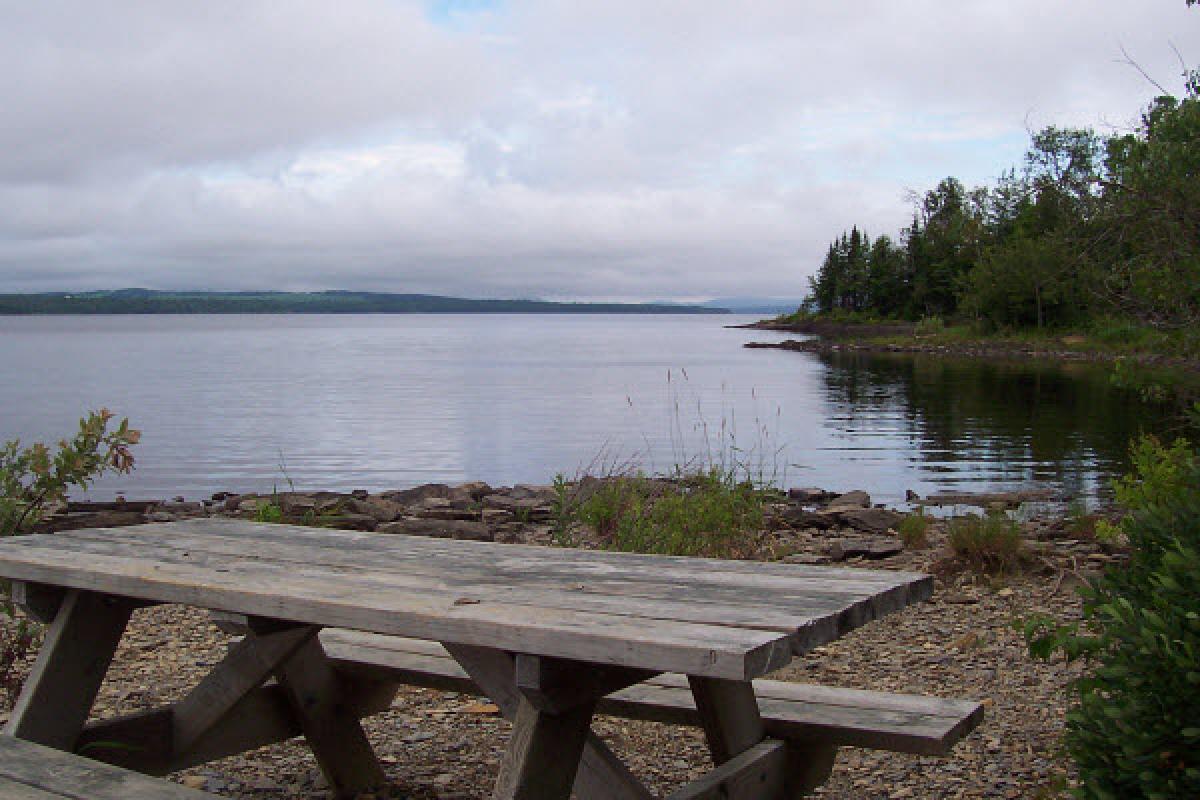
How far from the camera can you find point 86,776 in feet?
8.69

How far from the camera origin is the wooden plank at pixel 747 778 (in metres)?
2.73

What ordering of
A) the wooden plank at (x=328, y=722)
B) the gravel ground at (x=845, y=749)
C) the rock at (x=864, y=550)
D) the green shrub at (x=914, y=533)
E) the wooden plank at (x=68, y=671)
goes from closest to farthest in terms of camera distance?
the wooden plank at (x=68, y=671)
the wooden plank at (x=328, y=722)
the gravel ground at (x=845, y=749)
the rock at (x=864, y=550)
the green shrub at (x=914, y=533)

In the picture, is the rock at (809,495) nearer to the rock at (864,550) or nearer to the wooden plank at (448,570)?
the rock at (864,550)

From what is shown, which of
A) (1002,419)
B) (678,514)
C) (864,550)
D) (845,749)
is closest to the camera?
(845,749)

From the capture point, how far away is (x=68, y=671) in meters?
3.27

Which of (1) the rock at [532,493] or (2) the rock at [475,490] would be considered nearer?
(1) the rock at [532,493]

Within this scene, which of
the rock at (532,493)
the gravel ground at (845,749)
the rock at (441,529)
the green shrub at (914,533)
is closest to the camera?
the gravel ground at (845,749)

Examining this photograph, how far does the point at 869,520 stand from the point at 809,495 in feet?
13.5

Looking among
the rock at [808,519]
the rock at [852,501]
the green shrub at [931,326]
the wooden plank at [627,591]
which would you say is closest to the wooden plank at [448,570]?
the wooden plank at [627,591]

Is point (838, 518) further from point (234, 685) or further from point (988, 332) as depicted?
point (988, 332)

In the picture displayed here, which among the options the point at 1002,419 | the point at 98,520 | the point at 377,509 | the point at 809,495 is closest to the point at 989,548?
the point at 377,509

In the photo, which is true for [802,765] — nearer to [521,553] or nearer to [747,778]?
[747,778]

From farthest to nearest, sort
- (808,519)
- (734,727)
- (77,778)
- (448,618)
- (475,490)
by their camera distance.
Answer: (475,490) < (808,519) < (734,727) < (77,778) < (448,618)

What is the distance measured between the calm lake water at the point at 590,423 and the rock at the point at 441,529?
133 cm
